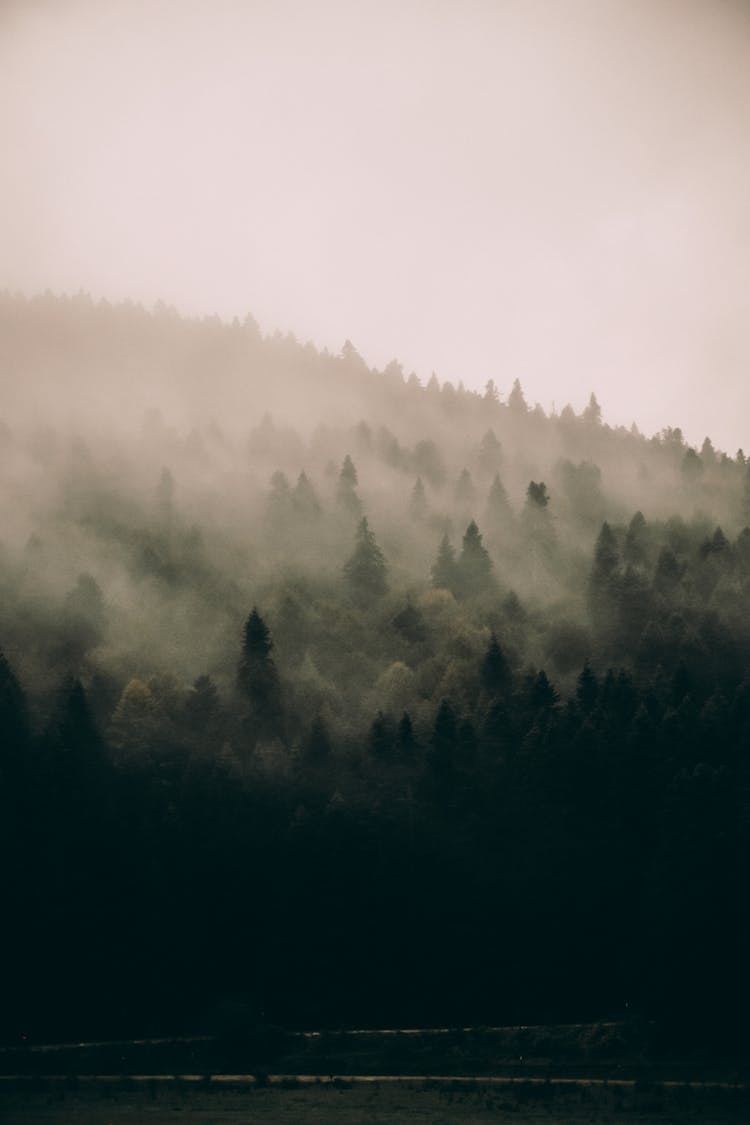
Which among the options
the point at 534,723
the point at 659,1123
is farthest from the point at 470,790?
the point at 659,1123

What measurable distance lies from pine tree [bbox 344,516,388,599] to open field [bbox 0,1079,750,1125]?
94368 mm

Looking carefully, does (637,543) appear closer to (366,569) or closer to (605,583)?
(605,583)

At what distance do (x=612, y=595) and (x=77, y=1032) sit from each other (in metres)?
93.4

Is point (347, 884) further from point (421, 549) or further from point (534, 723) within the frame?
point (421, 549)

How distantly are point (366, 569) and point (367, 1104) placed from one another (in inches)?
3948

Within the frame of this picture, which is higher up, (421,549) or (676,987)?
(421,549)

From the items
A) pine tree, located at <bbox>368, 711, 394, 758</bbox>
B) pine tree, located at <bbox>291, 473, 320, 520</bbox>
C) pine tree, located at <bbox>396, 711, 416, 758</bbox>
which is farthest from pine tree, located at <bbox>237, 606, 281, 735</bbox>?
pine tree, located at <bbox>291, 473, 320, 520</bbox>

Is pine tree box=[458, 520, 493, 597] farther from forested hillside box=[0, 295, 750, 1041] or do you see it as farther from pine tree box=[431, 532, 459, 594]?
forested hillside box=[0, 295, 750, 1041]

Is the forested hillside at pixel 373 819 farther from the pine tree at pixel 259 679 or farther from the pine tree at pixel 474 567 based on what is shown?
the pine tree at pixel 474 567

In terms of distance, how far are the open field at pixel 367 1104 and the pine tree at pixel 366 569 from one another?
9437 cm

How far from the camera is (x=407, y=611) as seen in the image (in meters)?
166

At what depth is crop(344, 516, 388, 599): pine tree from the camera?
173000 mm

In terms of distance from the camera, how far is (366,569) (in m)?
174

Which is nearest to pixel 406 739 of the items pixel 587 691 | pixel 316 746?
pixel 316 746
